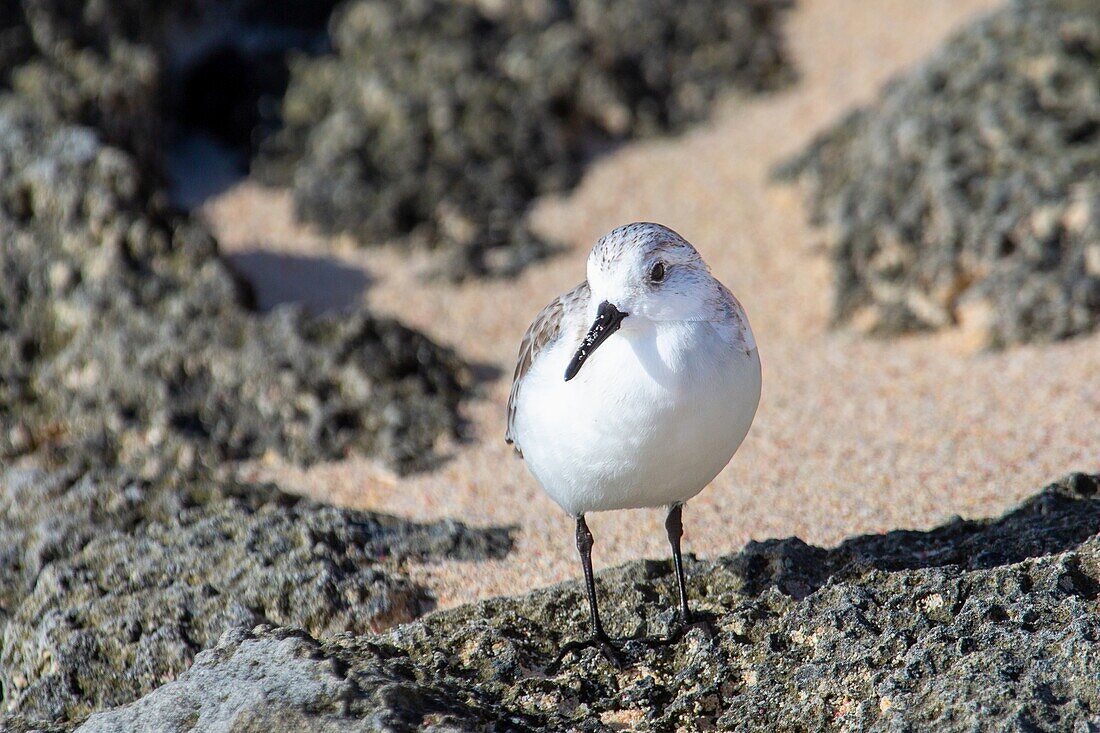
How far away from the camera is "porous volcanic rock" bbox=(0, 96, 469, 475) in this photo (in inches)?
212

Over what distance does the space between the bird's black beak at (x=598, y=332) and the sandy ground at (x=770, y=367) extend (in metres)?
1.14

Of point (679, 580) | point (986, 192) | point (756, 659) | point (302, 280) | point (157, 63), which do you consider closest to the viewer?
point (756, 659)

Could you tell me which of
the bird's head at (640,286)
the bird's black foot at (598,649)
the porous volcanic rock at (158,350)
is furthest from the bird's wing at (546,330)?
the porous volcanic rock at (158,350)

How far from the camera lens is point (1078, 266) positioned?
222 inches

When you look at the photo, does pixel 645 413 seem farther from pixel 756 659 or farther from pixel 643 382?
pixel 756 659

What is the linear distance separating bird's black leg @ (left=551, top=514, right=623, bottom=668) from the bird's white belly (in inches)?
8.1

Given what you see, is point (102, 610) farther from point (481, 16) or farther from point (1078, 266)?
point (481, 16)

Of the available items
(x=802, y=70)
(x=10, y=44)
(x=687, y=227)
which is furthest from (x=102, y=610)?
(x=802, y=70)

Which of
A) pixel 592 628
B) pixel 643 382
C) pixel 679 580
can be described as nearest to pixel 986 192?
pixel 679 580

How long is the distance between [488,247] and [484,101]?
3.83 feet

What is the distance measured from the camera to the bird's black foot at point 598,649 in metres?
3.22

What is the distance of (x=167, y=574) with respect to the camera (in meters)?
3.89

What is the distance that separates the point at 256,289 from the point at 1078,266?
429 cm

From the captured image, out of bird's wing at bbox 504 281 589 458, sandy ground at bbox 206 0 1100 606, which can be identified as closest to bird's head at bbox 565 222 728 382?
bird's wing at bbox 504 281 589 458
